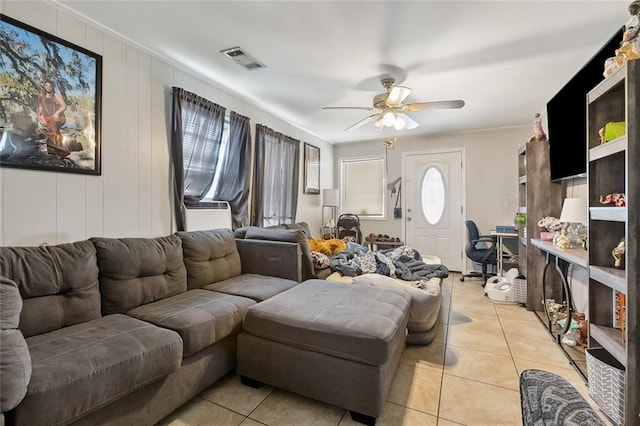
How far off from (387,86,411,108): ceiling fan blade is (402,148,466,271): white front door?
2659 millimetres

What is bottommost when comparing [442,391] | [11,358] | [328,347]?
[442,391]

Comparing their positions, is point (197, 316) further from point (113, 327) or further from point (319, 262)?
point (319, 262)

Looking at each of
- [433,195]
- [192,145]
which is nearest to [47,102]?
[192,145]

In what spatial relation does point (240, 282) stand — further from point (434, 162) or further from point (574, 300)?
point (434, 162)

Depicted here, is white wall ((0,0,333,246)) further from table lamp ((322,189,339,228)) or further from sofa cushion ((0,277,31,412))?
table lamp ((322,189,339,228))

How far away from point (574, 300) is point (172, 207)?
399cm

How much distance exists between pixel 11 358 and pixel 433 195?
5405mm

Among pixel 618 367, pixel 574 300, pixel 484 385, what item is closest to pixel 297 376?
pixel 484 385

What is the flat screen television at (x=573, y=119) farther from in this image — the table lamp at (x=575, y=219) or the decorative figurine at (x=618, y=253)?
the decorative figurine at (x=618, y=253)

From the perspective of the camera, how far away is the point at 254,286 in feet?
8.05

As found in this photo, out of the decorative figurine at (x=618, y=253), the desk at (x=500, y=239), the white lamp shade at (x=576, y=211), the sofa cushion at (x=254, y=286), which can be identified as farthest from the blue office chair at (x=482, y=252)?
the sofa cushion at (x=254, y=286)

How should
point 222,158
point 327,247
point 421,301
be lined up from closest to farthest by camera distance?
point 421,301 < point 222,158 < point 327,247

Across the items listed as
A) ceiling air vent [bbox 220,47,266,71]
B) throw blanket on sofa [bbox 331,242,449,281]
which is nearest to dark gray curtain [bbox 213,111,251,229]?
ceiling air vent [bbox 220,47,266,71]

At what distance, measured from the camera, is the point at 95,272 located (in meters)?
1.85
